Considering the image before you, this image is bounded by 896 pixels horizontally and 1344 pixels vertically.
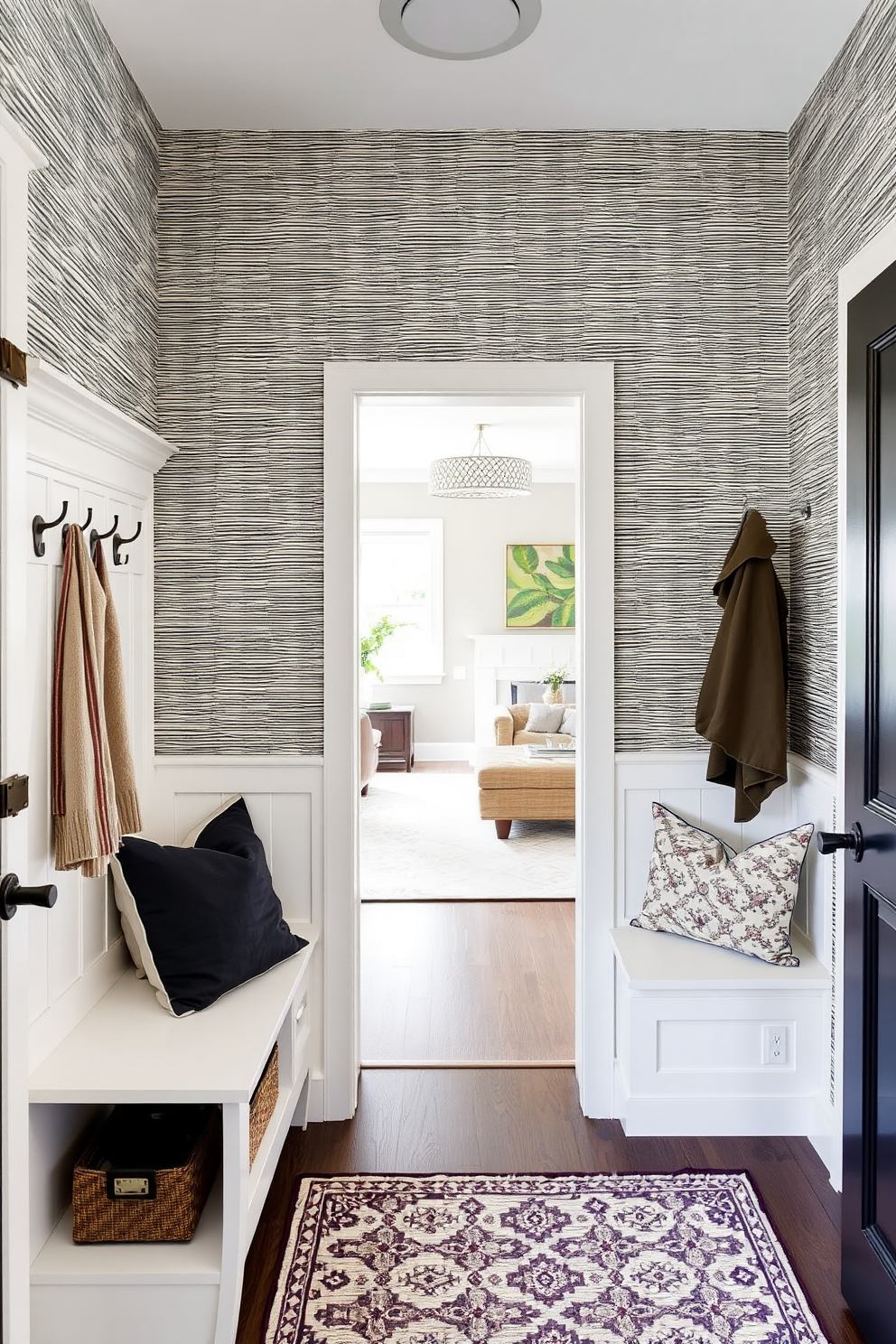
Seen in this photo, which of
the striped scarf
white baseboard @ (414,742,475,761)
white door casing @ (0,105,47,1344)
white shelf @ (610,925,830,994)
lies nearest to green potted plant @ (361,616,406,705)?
white baseboard @ (414,742,475,761)

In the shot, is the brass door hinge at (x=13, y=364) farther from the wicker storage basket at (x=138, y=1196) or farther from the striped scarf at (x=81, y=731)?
the wicker storage basket at (x=138, y=1196)

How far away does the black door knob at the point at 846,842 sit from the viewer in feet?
6.03

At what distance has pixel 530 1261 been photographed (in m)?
2.08

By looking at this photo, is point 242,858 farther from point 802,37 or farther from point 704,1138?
point 802,37

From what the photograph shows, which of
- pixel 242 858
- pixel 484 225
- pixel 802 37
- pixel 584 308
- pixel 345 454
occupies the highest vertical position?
pixel 802 37

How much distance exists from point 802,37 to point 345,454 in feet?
4.92

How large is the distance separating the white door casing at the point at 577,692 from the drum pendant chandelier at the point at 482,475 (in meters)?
3.42

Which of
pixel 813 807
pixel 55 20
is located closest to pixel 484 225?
pixel 55 20

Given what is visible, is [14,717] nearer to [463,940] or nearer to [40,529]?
[40,529]

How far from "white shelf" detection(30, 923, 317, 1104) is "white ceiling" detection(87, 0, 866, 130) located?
2246 mm

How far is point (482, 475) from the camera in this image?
613 centimetres

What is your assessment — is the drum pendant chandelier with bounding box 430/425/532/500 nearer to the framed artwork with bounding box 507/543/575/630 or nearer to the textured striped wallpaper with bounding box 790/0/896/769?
the framed artwork with bounding box 507/543/575/630

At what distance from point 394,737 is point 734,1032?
584 cm

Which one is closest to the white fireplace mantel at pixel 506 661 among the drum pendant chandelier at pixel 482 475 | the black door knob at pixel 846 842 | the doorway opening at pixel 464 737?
the doorway opening at pixel 464 737
